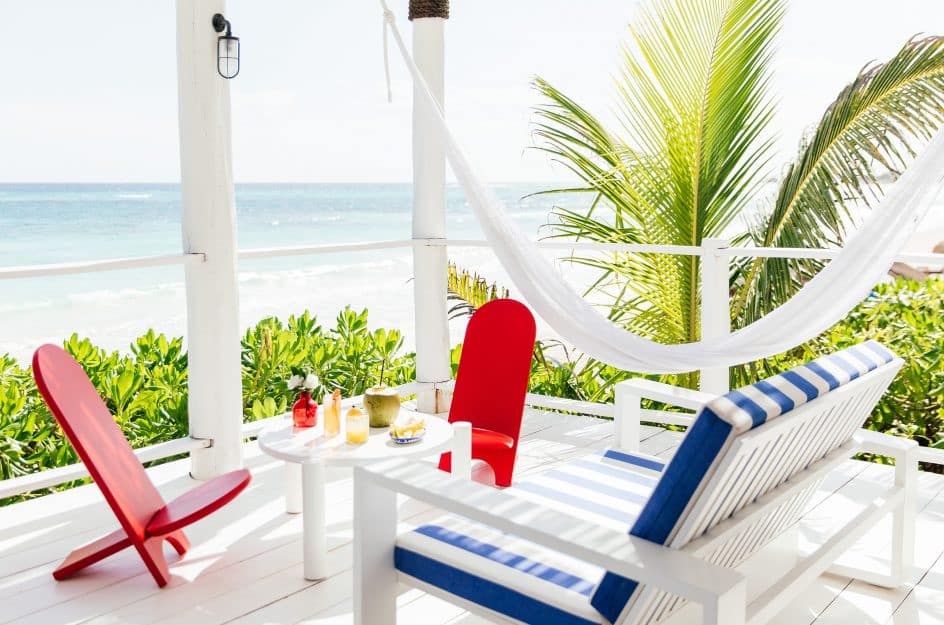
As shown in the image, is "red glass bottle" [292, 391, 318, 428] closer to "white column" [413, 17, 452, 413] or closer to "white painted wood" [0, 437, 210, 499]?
"white painted wood" [0, 437, 210, 499]

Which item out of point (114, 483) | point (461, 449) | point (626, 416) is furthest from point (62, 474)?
point (626, 416)

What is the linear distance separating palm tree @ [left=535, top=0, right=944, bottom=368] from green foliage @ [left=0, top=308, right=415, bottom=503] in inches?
68.7

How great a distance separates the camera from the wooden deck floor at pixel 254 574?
2.50 m

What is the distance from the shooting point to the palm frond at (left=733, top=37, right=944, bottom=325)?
422 centimetres

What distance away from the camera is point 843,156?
457cm

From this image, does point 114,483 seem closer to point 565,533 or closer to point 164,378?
point 565,533

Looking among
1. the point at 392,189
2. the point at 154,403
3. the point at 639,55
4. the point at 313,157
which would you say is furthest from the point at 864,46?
the point at 154,403

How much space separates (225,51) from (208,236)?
70cm

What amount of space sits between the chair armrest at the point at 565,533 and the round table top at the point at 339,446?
0.62 meters

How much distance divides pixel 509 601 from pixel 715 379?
7.19 feet

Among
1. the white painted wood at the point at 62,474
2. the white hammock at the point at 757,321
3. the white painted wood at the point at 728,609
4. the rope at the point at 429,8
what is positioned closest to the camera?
the white painted wood at the point at 728,609

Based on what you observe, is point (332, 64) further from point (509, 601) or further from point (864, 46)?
point (509, 601)

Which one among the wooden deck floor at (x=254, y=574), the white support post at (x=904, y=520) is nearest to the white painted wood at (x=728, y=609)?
the wooden deck floor at (x=254, y=574)

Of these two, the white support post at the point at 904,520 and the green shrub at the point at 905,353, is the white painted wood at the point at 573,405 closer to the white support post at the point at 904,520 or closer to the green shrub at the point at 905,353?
the green shrub at the point at 905,353
